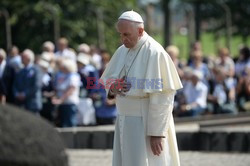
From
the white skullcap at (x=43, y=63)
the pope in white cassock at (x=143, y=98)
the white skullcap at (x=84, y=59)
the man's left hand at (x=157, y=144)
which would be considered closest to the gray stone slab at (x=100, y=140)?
the white skullcap at (x=84, y=59)

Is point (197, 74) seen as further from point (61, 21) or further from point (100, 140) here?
point (61, 21)

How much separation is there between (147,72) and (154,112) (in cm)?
41

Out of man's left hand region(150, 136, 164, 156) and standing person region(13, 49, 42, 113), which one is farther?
standing person region(13, 49, 42, 113)

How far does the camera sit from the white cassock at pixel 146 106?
9.95 m

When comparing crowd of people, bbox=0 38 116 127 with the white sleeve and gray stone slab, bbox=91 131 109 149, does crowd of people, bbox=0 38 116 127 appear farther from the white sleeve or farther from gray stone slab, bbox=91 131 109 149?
the white sleeve

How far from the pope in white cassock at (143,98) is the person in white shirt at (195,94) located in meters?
9.75

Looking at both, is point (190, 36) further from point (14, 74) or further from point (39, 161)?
point (39, 161)

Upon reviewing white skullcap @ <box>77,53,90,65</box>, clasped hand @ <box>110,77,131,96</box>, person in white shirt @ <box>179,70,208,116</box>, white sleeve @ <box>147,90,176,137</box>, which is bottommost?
person in white shirt @ <box>179,70,208,116</box>

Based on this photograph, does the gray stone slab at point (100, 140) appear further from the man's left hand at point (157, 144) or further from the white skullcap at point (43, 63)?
the man's left hand at point (157, 144)

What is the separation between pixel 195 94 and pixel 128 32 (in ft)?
33.5

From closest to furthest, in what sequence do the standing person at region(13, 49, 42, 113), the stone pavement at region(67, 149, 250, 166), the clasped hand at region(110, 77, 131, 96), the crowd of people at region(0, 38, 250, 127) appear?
1. the clasped hand at region(110, 77, 131, 96)
2. the stone pavement at region(67, 149, 250, 166)
3. the crowd of people at region(0, 38, 250, 127)
4. the standing person at region(13, 49, 42, 113)

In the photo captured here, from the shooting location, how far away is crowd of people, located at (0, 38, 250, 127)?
1916cm

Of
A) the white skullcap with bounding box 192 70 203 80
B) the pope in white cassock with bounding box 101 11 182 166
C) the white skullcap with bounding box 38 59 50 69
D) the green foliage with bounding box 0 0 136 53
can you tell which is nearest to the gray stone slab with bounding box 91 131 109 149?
the white skullcap with bounding box 38 59 50 69

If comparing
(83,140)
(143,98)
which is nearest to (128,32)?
(143,98)
